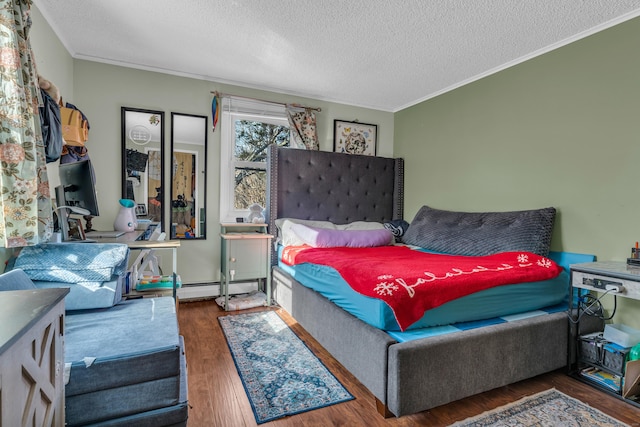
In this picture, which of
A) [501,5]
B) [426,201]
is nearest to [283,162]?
[426,201]

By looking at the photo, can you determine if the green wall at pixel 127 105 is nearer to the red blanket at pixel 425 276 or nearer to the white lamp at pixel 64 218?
the white lamp at pixel 64 218

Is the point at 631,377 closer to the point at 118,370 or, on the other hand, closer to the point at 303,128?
the point at 118,370

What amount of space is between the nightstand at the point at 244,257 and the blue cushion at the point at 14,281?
1.79m

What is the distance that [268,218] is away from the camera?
3654 mm

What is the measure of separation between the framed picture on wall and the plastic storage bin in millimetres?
2997

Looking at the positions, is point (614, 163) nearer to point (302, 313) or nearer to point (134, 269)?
point (302, 313)

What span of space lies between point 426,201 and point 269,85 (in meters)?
2.29

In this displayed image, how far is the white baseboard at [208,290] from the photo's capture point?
351 centimetres

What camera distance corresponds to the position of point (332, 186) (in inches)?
155

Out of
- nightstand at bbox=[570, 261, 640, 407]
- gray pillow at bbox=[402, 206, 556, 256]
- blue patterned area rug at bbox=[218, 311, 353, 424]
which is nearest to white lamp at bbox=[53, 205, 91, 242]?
blue patterned area rug at bbox=[218, 311, 353, 424]

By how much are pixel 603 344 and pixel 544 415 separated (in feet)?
2.32

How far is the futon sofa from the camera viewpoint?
123 centimetres

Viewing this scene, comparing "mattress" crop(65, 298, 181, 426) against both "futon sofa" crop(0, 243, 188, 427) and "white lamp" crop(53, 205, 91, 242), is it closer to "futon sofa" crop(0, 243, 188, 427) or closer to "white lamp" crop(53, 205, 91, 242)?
"futon sofa" crop(0, 243, 188, 427)

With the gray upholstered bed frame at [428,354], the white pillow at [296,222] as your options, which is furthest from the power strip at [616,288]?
the white pillow at [296,222]
